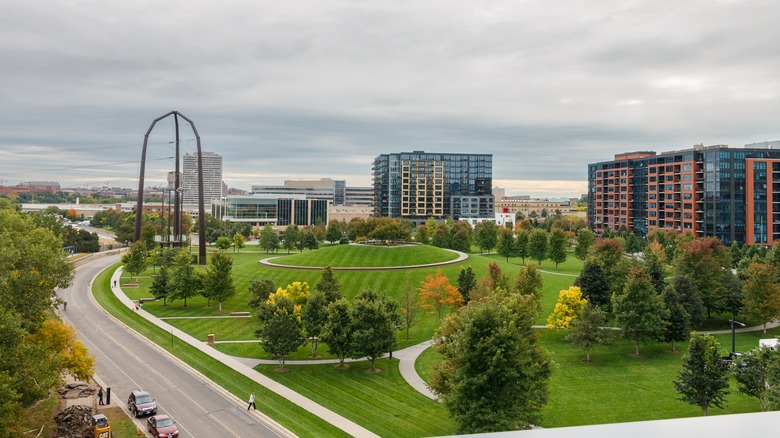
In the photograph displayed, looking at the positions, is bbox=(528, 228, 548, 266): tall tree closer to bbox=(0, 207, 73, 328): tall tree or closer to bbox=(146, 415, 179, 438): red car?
bbox=(0, 207, 73, 328): tall tree

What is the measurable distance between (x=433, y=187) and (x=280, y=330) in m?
154

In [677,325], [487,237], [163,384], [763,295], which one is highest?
[487,237]

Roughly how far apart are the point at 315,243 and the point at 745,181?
3379 inches

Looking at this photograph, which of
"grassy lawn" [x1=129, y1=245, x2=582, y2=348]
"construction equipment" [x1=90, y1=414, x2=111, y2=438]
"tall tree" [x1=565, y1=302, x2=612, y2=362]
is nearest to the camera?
"construction equipment" [x1=90, y1=414, x2=111, y2=438]

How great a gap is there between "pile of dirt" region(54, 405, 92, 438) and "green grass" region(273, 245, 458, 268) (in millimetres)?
43909

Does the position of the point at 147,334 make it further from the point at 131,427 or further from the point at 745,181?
the point at 745,181

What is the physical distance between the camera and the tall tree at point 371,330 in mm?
37344

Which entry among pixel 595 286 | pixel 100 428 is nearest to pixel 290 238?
pixel 595 286

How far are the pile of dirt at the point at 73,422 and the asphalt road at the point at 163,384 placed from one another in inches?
103

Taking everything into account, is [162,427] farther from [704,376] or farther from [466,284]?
[466,284]

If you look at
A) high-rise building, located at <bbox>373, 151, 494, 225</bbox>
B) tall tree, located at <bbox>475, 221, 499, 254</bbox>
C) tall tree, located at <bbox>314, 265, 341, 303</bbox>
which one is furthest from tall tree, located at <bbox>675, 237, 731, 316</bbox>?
high-rise building, located at <bbox>373, 151, 494, 225</bbox>

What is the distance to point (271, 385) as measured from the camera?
34406mm

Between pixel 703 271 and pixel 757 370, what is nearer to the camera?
pixel 757 370

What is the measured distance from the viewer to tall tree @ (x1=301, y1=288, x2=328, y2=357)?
136ft
